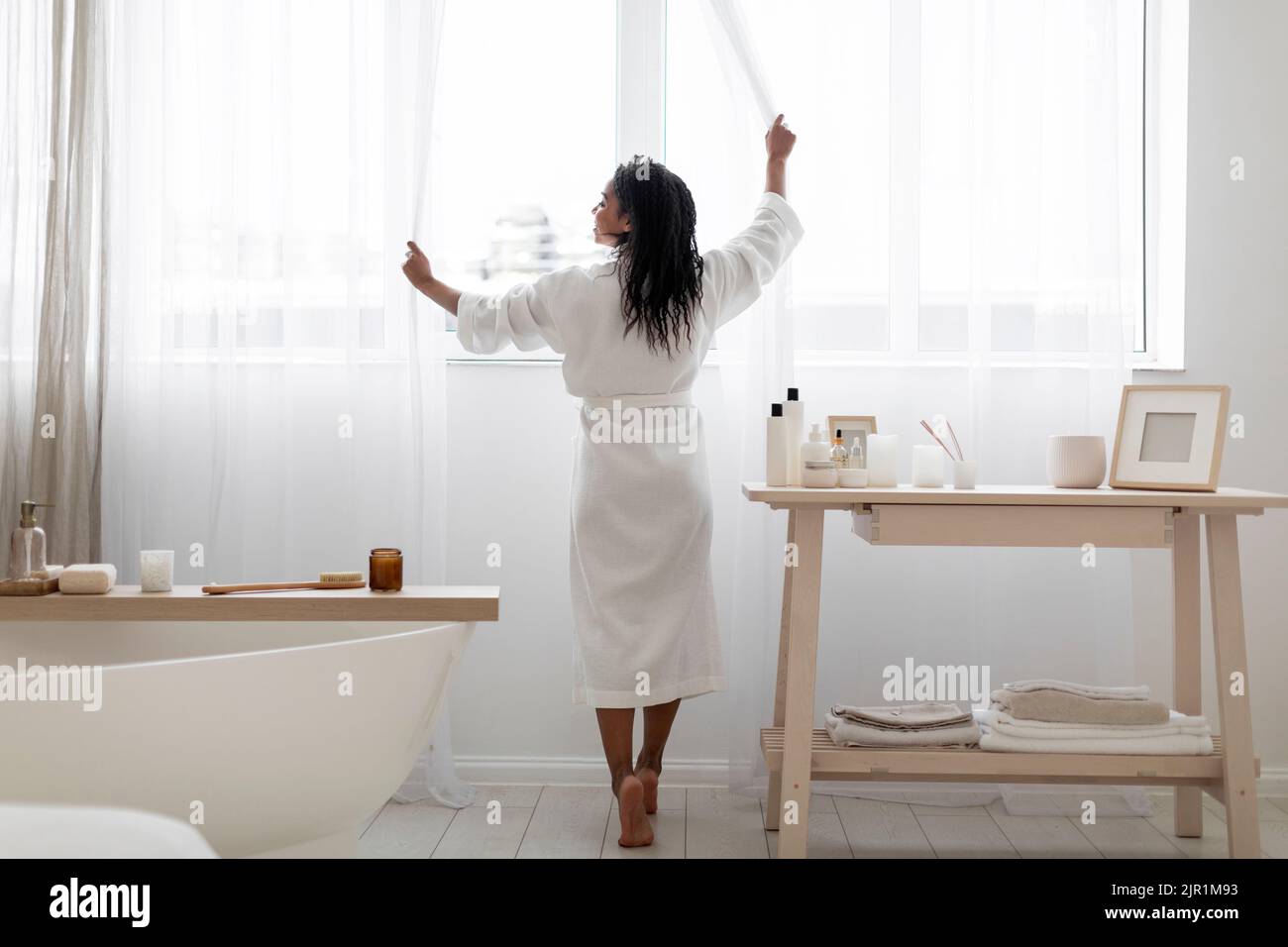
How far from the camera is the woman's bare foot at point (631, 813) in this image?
2.39 metres

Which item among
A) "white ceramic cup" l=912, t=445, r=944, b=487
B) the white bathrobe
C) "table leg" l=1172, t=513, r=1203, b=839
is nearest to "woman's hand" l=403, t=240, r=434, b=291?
the white bathrobe

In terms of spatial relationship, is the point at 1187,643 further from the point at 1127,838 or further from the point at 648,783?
the point at 648,783

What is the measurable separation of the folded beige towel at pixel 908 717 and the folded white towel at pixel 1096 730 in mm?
91

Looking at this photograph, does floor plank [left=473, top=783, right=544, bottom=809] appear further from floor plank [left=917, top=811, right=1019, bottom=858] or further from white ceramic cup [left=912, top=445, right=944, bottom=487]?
white ceramic cup [left=912, top=445, right=944, bottom=487]

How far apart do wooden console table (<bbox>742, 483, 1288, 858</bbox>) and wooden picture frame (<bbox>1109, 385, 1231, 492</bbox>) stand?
7 centimetres

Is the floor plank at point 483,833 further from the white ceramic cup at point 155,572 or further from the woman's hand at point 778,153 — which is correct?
the woman's hand at point 778,153

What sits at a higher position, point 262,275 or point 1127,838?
point 262,275

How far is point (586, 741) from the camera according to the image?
2875 millimetres

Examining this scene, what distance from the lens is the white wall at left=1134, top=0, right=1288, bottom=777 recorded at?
9.24 feet

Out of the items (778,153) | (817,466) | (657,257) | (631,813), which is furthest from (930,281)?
(631,813)

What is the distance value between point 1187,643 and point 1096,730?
1.43ft

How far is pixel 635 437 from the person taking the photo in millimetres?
2395
